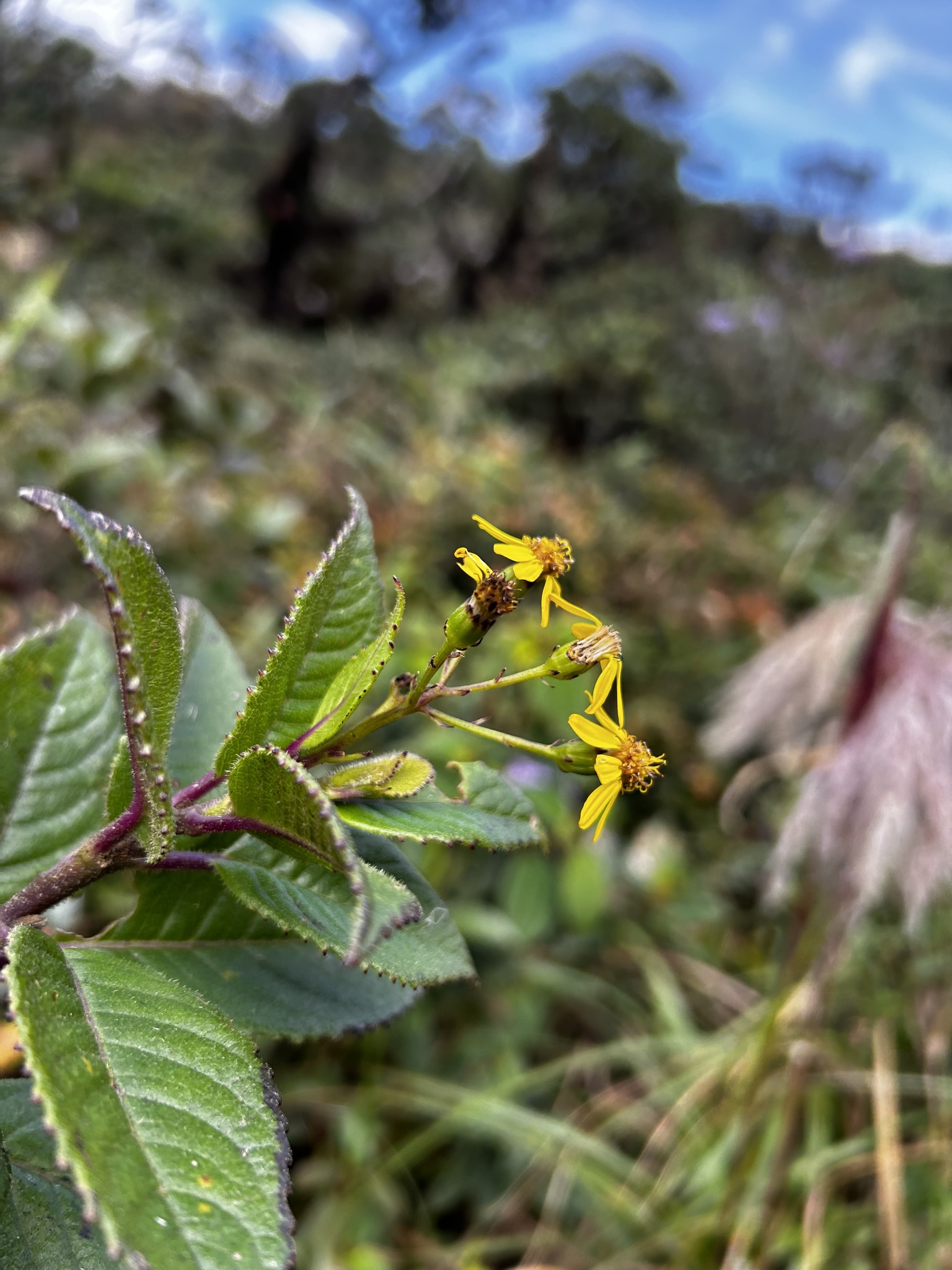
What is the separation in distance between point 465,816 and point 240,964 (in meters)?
0.16

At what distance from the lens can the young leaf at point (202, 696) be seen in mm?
470

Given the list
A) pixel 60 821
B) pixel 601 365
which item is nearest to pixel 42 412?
pixel 60 821

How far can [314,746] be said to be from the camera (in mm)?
359

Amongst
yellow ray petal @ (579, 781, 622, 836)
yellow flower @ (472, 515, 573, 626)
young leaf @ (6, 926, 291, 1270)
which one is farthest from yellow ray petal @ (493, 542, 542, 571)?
young leaf @ (6, 926, 291, 1270)

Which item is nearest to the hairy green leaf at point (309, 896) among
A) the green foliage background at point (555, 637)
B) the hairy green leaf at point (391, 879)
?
the hairy green leaf at point (391, 879)

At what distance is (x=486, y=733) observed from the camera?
0.35m

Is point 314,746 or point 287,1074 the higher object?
point 314,746

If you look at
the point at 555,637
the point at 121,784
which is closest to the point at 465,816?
the point at 121,784

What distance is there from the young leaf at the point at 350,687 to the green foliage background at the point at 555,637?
560mm

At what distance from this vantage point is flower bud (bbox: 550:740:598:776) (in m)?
0.40

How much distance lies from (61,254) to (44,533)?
5419 millimetres

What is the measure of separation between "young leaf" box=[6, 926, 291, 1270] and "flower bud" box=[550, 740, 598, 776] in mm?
168

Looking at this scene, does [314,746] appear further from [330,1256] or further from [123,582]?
[330,1256]

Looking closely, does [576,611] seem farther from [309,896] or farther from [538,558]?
[309,896]
